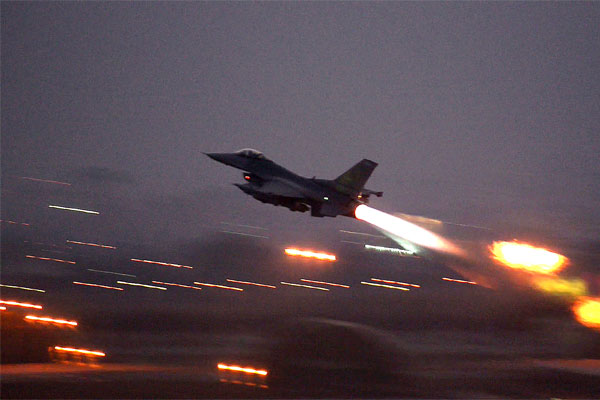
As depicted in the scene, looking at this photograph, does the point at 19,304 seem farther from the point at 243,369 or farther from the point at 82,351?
the point at 243,369

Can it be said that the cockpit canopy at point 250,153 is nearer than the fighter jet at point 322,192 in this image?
No

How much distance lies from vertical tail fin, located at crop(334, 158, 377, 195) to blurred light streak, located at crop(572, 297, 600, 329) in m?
30.2

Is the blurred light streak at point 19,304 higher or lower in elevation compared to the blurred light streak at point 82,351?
higher

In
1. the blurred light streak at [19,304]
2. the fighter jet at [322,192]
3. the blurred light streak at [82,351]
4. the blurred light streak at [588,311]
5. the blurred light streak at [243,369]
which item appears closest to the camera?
the fighter jet at [322,192]

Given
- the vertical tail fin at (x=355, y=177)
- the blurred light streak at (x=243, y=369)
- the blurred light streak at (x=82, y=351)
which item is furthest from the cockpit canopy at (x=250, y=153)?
the blurred light streak at (x=82, y=351)

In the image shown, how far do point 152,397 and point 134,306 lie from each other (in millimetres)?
44947

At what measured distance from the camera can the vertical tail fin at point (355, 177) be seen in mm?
39188

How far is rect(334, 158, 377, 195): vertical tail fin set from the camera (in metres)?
39.2

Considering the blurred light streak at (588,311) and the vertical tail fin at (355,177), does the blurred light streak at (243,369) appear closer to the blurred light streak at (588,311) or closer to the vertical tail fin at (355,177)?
the vertical tail fin at (355,177)

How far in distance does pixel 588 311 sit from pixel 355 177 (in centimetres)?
3505

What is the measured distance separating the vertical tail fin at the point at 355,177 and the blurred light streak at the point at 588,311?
30151 millimetres

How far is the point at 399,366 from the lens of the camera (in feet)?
132

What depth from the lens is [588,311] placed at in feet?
200

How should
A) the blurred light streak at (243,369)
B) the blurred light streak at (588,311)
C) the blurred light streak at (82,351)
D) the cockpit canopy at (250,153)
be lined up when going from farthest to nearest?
the blurred light streak at (588,311), the blurred light streak at (82,351), the cockpit canopy at (250,153), the blurred light streak at (243,369)
